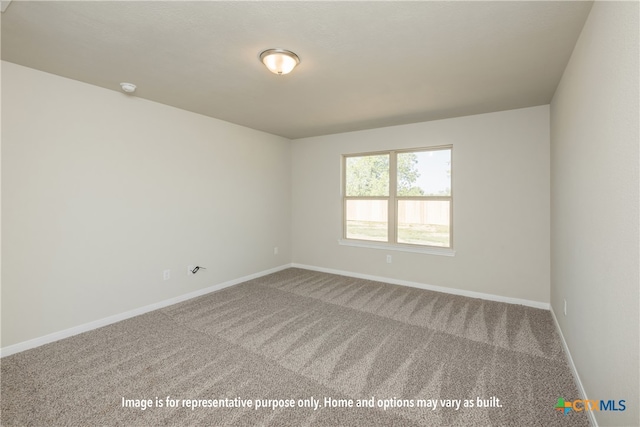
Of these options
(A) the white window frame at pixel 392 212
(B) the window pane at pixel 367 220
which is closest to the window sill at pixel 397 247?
(A) the white window frame at pixel 392 212

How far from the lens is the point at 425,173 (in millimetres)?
4324

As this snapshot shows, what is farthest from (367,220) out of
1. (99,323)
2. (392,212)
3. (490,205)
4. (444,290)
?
(99,323)

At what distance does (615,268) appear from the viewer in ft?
4.39

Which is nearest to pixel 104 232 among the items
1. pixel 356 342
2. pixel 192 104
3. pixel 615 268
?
pixel 192 104

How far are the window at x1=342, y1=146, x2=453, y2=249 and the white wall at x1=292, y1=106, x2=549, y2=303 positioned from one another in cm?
17

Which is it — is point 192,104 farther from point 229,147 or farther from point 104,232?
point 104,232

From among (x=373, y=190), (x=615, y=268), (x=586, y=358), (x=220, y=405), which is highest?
(x=373, y=190)

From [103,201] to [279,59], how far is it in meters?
2.41

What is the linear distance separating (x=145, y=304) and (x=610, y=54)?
4498 millimetres

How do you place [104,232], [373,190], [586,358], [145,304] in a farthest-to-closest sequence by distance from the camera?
1. [373,190]
2. [145,304]
3. [104,232]
4. [586,358]

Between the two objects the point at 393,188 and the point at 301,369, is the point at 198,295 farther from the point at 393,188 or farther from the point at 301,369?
the point at 393,188

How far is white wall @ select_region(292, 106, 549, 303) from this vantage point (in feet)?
11.5

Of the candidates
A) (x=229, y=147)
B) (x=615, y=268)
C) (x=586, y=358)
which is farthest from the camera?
(x=229, y=147)

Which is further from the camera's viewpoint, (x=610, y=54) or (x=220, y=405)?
(x=220, y=405)
